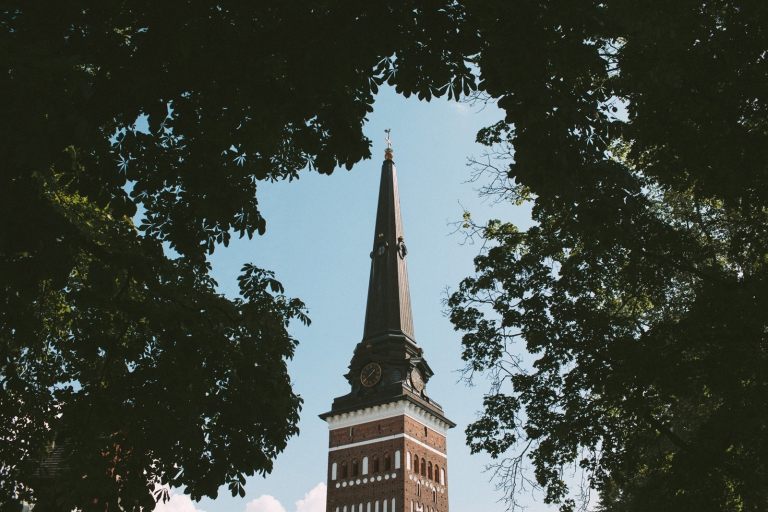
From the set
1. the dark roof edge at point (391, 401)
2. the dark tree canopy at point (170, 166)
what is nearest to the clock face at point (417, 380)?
the dark roof edge at point (391, 401)

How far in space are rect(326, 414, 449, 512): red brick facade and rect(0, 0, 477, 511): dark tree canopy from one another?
126ft

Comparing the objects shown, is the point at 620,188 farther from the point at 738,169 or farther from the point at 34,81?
the point at 34,81

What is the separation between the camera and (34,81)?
5281 mm

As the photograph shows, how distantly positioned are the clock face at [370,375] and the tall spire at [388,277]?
103 inches

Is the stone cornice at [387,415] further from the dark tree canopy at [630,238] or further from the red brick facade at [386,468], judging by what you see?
the dark tree canopy at [630,238]

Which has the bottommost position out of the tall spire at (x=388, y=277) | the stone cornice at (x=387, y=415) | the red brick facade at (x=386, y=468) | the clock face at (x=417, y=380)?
the red brick facade at (x=386, y=468)

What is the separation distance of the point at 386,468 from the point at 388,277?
15.5 metres

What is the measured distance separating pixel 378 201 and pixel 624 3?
5384 centimetres

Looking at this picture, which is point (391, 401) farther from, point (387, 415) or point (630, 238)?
point (630, 238)

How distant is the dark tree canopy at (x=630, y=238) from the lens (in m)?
6.79

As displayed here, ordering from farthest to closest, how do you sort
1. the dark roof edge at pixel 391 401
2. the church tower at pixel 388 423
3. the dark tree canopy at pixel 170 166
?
the dark roof edge at pixel 391 401 < the church tower at pixel 388 423 < the dark tree canopy at pixel 170 166

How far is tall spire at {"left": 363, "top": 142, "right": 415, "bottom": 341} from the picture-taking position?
2122 inches

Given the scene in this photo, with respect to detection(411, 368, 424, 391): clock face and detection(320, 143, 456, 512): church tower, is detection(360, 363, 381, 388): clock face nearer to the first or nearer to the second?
detection(320, 143, 456, 512): church tower

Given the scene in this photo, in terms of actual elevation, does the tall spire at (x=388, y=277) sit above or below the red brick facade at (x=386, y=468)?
above
